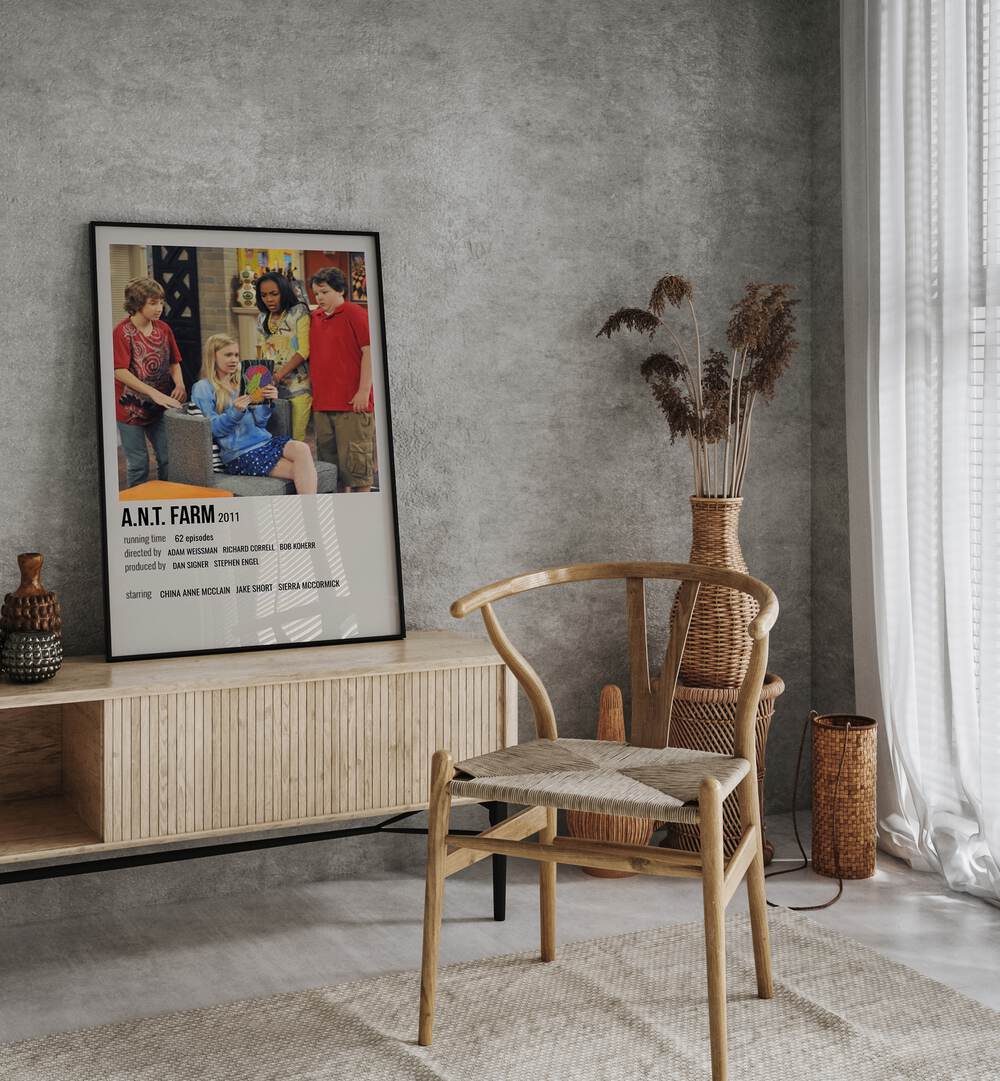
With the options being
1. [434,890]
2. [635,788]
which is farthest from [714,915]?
[434,890]

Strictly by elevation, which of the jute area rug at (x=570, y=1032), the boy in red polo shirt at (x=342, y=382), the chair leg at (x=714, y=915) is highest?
the boy in red polo shirt at (x=342, y=382)

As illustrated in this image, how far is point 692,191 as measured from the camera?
11.6ft

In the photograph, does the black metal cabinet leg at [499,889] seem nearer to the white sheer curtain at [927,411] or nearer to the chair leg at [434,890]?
the chair leg at [434,890]

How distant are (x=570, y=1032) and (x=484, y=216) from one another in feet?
6.84

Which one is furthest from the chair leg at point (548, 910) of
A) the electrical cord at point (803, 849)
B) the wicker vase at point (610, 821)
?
the electrical cord at point (803, 849)

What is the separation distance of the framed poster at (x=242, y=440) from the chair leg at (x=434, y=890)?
2.70 ft

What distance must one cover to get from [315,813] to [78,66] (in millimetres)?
1835

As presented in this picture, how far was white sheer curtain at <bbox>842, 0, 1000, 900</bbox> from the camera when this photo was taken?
9.85 feet

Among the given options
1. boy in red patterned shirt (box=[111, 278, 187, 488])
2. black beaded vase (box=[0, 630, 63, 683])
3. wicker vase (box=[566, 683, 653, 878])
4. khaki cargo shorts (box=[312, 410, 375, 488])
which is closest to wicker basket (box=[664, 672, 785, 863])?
wicker vase (box=[566, 683, 653, 878])

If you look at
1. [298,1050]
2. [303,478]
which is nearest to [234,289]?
[303,478]

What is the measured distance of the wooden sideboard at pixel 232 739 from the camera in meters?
2.50

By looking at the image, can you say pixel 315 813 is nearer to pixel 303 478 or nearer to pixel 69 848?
pixel 69 848

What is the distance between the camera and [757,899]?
7.80 ft

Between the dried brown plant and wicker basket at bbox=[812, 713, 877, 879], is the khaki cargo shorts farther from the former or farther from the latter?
wicker basket at bbox=[812, 713, 877, 879]
